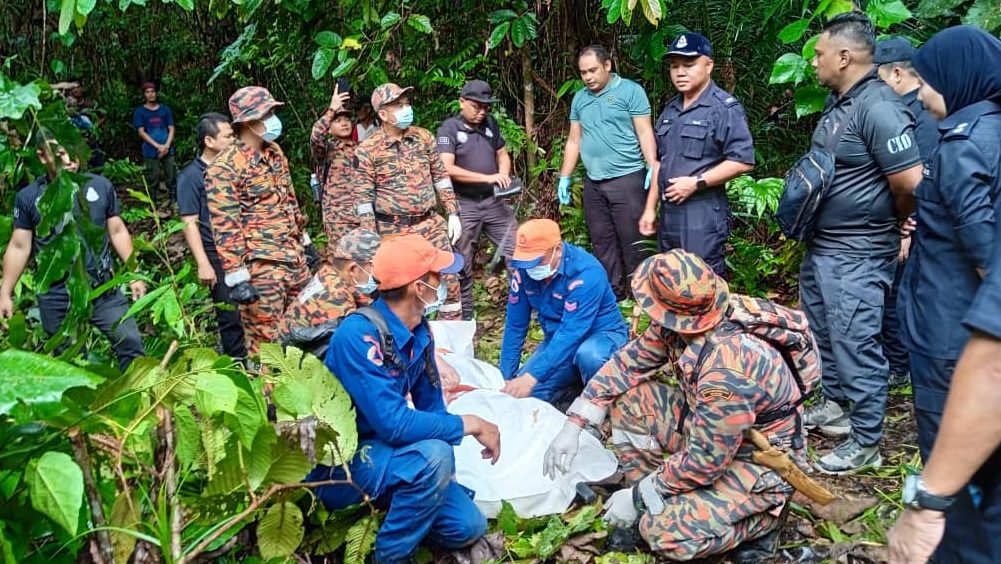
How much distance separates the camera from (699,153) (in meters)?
4.47

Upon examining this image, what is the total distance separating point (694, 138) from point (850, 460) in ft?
6.36

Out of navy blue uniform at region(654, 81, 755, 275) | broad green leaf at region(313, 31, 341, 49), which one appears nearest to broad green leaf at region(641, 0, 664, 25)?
navy blue uniform at region(654, 81, 755, 275)

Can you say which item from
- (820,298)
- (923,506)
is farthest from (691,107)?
(923,506)

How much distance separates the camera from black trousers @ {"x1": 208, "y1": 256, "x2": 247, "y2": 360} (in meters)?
5.01

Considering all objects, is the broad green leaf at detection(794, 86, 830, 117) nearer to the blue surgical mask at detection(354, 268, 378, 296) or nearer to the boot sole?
the boot sole

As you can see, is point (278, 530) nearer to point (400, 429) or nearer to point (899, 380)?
point (400, 429)

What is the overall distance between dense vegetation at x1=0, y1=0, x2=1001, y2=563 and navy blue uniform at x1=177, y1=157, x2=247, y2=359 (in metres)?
0.23

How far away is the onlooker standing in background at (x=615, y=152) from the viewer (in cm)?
522

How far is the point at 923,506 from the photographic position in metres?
1.57

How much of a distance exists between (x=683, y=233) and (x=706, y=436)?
6.88ft

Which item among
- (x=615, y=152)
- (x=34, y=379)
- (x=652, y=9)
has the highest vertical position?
(x=652, y=9)

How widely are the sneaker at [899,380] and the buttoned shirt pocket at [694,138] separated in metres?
1.57

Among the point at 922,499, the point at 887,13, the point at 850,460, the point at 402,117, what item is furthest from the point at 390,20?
the point at 922,499

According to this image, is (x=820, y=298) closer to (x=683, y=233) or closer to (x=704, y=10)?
(x=683, y=233)
